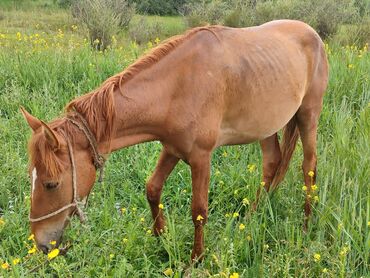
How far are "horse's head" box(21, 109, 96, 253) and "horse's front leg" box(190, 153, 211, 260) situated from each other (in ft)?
2.21

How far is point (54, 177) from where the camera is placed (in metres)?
2.22

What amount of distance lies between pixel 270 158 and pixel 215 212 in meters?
0.76

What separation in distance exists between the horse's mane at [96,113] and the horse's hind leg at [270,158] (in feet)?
5.00

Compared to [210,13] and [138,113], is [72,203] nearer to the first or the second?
[138,113]

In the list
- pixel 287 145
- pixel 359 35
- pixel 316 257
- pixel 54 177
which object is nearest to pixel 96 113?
pixel 54 177

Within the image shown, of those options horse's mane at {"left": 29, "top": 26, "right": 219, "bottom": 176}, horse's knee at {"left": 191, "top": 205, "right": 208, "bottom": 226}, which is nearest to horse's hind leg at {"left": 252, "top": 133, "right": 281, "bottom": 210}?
horse's knee at {"left": 191, "top": 205, "right": 208, "bottom": 226}

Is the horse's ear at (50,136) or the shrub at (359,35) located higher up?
the horse's ear at (50,136)

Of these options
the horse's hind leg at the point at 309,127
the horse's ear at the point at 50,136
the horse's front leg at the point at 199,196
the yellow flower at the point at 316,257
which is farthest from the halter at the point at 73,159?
the horse's hind leg at the point at 309,127

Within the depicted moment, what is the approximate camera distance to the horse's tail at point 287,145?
3.66 meters

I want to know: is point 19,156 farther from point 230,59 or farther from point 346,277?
point 346,277

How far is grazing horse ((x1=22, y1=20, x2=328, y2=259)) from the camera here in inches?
91.2

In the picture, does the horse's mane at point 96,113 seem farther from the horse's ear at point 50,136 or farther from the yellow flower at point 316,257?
the yellow flower at point 316,257

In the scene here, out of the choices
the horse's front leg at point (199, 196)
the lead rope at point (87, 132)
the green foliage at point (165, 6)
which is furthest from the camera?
the green foliage at point (165, 6)

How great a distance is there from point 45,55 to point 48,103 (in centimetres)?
148
